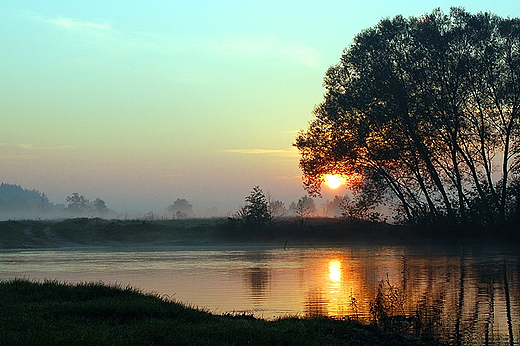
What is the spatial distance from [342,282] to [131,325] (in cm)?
1405

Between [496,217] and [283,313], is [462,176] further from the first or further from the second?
[283,313]

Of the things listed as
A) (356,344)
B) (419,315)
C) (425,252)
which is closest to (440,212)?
(425,252)

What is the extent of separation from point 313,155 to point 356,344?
4391 centimetres

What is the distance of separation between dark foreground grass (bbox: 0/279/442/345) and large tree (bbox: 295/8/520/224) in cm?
3972

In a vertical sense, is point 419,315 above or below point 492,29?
below

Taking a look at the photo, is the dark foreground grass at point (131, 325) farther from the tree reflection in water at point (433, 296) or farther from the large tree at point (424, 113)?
the large tree at point (424, 113)

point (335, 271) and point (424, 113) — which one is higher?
point (424, 113)

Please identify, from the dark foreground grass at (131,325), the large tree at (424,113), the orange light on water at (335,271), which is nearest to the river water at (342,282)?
the orange light on water at (335,271)

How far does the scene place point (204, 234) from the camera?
6172 centimetres

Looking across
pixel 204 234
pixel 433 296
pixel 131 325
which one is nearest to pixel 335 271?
pixel 433 296

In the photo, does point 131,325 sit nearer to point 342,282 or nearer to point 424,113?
point 342,282

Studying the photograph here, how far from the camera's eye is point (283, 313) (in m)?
17.9

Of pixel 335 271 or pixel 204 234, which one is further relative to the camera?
pixel 204 234

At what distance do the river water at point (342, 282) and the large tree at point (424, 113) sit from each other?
40.7 ft
